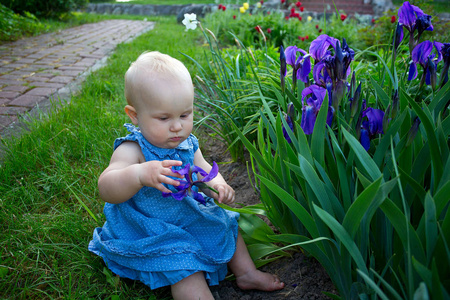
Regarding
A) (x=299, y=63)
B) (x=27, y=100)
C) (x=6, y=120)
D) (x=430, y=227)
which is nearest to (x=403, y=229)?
(x=430, y=227)

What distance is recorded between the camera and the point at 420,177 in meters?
1.20

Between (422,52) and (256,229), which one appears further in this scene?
(256,229)

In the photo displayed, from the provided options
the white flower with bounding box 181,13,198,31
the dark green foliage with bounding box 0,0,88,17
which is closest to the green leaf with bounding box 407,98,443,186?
the white flower with bounding box 181,13,198,31

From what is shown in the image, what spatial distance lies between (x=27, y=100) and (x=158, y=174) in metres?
2.56

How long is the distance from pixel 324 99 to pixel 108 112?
2.12 metres

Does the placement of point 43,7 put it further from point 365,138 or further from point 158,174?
point 365,138

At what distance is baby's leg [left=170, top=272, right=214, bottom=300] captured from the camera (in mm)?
1438

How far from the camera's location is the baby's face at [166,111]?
143 centimetres

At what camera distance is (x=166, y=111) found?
4.78ft

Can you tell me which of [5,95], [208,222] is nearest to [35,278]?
[208,222]

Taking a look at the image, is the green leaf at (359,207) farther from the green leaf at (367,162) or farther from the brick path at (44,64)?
the brick path at (44,64)

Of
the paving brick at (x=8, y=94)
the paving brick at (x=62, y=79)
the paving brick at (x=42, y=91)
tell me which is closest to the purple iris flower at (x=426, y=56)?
the paving brick at (x=42, y=91)

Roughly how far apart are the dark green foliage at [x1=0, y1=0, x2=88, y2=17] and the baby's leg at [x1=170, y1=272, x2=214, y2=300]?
8573 mm

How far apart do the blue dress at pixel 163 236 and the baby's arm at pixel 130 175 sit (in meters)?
0.05
